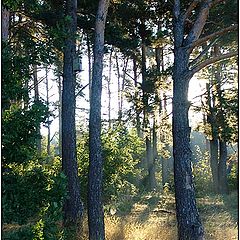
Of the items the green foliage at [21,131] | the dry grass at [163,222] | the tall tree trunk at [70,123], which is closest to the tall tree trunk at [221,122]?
the dry grass at [163,222]

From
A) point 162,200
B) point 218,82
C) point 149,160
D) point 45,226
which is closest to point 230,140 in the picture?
point 218,82

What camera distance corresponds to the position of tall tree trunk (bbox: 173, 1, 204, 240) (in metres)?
7.09

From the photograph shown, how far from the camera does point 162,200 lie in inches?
587

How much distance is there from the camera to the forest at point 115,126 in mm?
4492

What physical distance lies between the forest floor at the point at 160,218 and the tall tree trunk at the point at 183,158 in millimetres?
1293

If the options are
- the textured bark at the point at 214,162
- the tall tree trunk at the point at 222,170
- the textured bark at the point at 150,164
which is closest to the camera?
the tall tree trunk at the point at 222,170

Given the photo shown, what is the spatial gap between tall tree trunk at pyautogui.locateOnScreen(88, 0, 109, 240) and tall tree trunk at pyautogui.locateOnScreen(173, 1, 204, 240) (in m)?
1.68

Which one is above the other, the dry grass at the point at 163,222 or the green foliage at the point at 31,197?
the green foliage at the point at 31,197

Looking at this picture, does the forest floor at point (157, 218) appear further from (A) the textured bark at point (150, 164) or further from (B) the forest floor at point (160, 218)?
(A) the textured bark at point (150, 164)

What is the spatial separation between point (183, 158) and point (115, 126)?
24.4 feet

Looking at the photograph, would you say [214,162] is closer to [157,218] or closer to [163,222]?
[157,218]

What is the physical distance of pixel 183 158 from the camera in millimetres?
7305

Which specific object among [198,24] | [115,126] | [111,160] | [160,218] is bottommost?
[160,218]

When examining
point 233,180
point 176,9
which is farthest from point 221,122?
point 176,9
